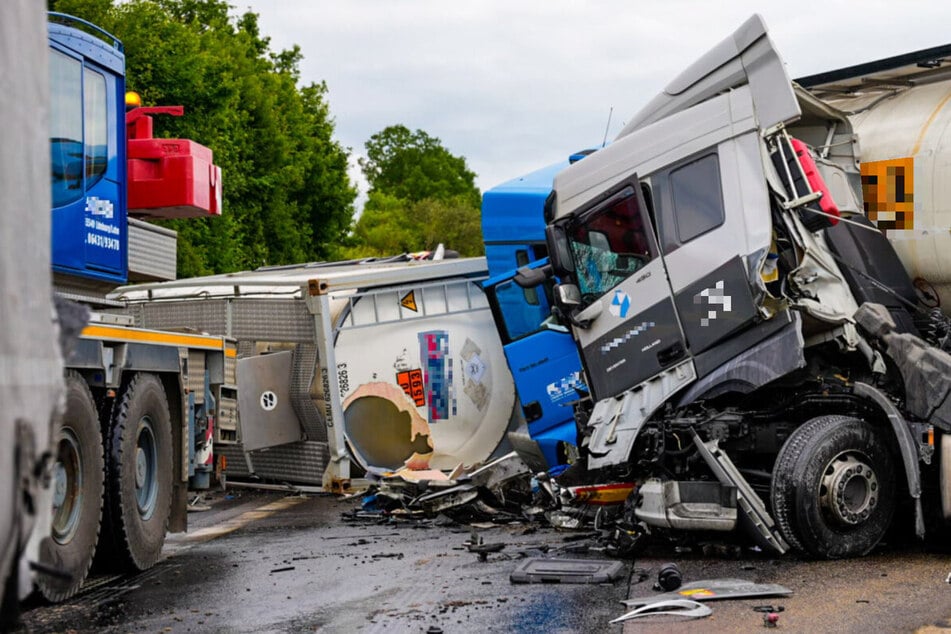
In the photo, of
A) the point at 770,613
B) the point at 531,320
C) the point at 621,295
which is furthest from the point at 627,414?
the point at 531,320

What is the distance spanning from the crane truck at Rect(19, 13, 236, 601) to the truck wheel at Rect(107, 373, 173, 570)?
1cm

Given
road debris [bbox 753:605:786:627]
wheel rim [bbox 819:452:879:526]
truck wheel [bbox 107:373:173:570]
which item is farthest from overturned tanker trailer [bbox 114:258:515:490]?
road debris [bbox 753:605:786:627]

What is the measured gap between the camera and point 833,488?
7.72m

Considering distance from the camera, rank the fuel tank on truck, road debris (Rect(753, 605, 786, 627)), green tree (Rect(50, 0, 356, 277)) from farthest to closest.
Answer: green tree (Rect(50, 0, 356, 277)), the fuel tank on truck, road debris (Rect(753, 605, 786, 627))

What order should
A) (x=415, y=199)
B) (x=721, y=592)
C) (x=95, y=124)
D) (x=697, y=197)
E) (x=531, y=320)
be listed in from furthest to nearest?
(x=415, y=199) < (x=531, y=320) < (x=697, y=197) < (x=95, y=124) < (x=721, y=592)

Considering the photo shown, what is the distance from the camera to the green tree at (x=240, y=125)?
27.1 metres

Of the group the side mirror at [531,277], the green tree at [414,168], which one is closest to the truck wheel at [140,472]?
the side mirror at [531,277]

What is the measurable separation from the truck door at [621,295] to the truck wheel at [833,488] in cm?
113

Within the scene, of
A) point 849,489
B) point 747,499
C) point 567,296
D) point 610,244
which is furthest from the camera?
point 567,296

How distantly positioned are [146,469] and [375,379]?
16.6 feet

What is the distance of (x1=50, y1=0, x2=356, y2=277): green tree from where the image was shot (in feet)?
89.0

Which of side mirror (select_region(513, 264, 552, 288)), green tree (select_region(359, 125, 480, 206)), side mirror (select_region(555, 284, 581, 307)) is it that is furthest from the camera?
green tree (select_region(359, 125, 480, 206))

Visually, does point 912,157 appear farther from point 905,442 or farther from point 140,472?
point 140,472

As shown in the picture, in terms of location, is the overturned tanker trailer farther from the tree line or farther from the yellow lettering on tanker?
the tree line
